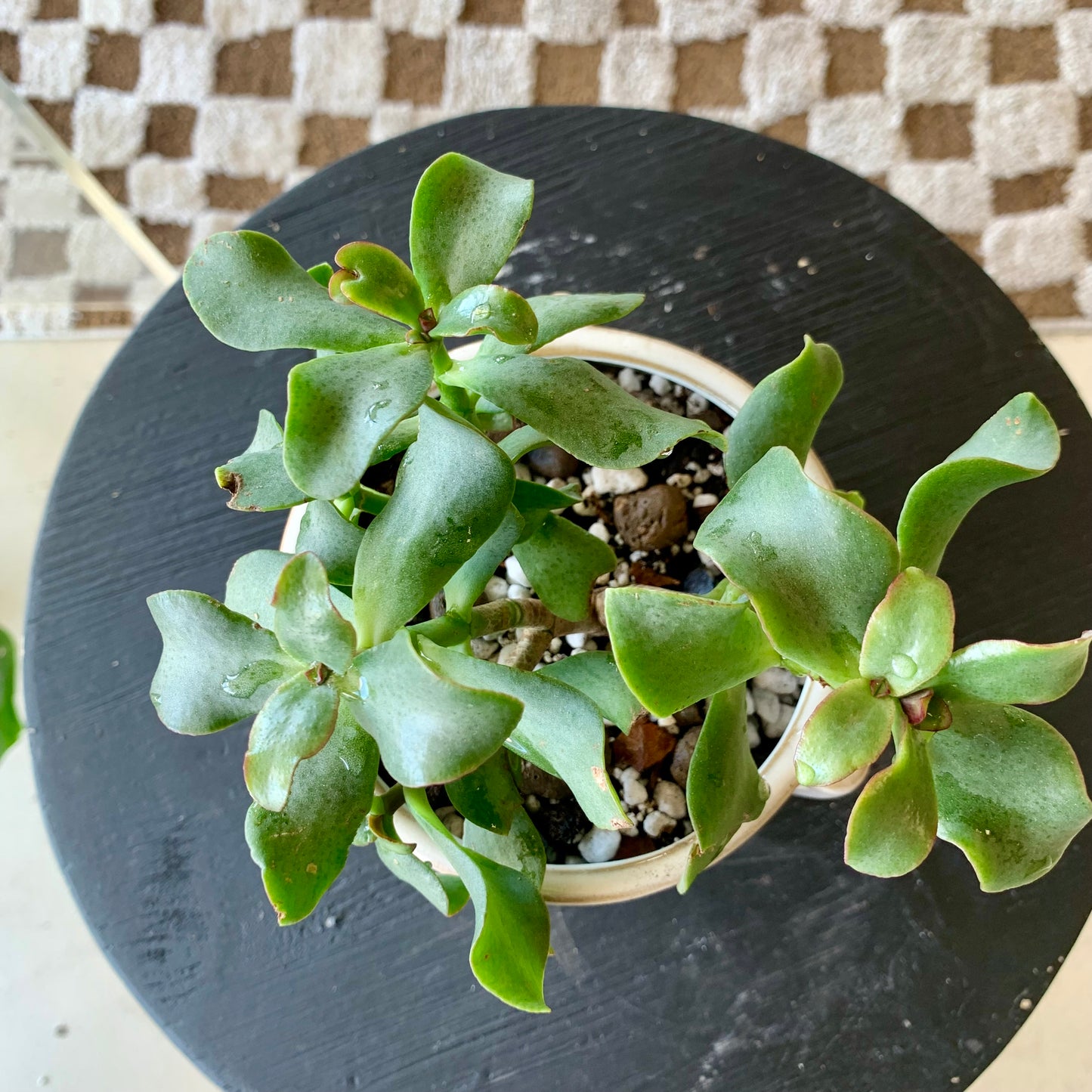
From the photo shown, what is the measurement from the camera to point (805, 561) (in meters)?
0.38

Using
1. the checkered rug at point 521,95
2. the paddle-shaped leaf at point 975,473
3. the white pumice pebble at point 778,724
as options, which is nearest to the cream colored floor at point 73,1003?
the checkered rug at point 521,95

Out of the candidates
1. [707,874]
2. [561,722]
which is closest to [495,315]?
[561,722]

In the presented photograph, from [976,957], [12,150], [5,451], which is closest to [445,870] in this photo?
[976,957]

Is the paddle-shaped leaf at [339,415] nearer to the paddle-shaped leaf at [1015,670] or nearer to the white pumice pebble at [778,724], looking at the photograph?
the paddle-shaped leaf at [1015,670]

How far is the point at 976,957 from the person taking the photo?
2.29 feet

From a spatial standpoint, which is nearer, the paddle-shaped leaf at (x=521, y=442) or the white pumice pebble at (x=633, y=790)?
the paddle-shaped leaf at (x=521, y=442)

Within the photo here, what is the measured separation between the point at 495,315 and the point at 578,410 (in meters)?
0.06

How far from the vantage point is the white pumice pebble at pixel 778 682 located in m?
0.65

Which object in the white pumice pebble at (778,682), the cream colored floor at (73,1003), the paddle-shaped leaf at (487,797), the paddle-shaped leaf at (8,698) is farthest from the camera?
the cream colored floor at (73,1003)

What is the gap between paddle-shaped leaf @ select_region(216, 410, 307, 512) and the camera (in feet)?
1.39

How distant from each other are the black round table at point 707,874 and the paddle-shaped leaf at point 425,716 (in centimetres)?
41

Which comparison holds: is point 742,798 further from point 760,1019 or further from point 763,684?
point 760,1019

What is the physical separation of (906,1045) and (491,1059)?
0.30m

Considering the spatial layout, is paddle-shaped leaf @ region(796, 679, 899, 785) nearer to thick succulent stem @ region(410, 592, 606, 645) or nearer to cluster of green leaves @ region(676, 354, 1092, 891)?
cluster of green leaves @ region(676, 354, 1092, 891)
